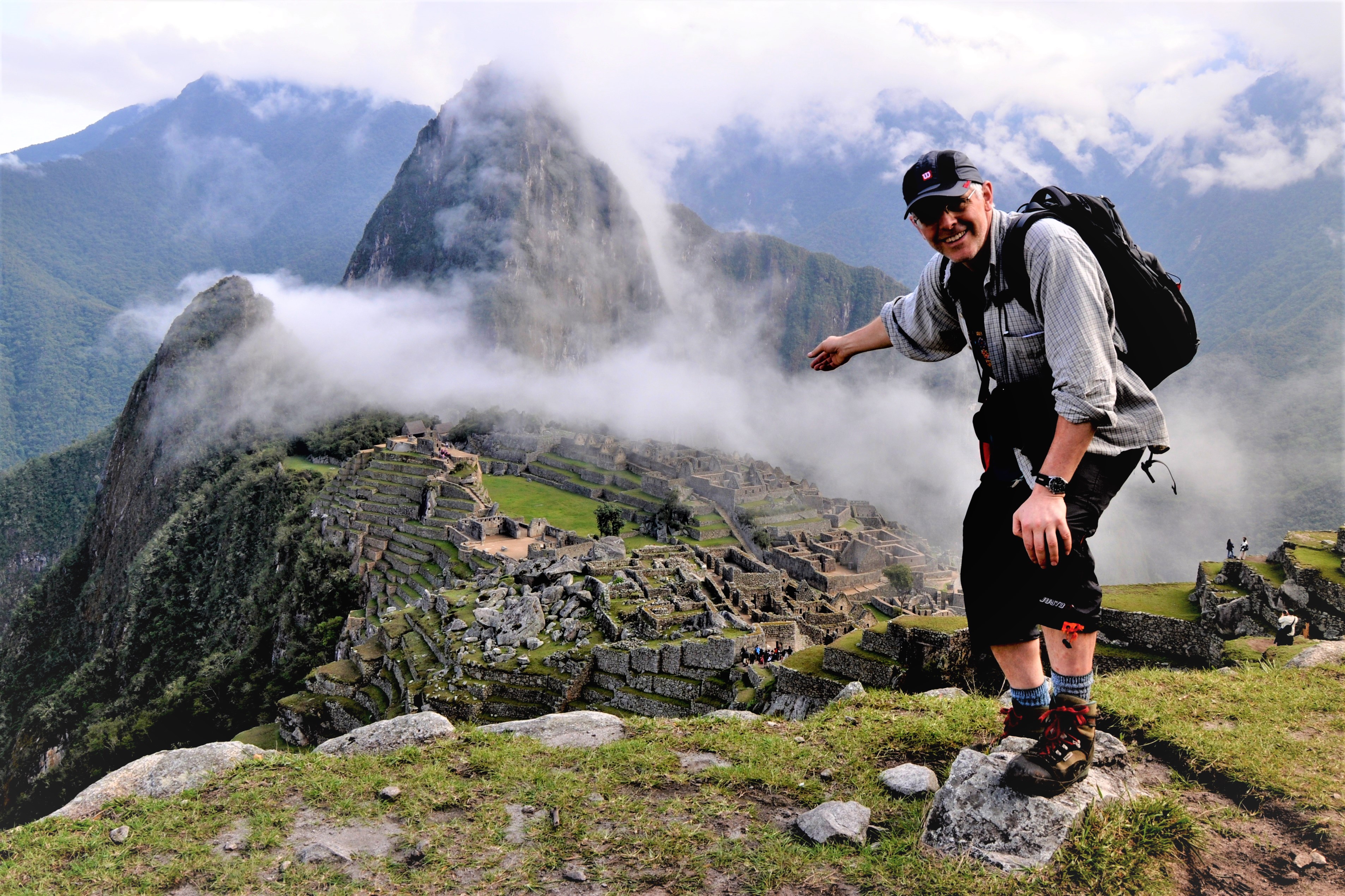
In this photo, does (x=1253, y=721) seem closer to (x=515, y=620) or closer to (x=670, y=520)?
(x=515, y=620)

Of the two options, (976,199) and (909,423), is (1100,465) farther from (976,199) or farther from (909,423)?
(909,423)

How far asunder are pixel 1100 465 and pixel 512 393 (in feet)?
347

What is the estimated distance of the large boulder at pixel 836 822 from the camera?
3027 mm

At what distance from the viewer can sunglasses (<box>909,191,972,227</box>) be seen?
8.80 ft

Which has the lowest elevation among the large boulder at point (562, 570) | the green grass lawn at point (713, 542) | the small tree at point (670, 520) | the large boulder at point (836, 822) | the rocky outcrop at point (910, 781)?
the green grass lawn at point (713, 542)

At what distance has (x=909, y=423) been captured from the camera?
12794 centimetres

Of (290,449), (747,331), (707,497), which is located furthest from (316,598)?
(747,331)

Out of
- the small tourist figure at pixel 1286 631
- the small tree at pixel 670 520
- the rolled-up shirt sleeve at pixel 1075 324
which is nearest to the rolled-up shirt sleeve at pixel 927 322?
the rolled-up shirt sleeve at pixel 1075 324

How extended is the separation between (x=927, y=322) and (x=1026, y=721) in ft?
5.98

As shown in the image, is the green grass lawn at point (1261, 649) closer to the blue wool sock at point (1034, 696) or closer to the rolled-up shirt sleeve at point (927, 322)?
the blue wool sock at point (1034, 696)

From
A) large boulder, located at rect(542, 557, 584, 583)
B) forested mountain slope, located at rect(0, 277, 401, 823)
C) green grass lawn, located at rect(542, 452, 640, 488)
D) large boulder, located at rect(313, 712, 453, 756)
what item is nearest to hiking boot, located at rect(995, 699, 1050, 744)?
large boulder, located at rect(313, 712, 453, 756)

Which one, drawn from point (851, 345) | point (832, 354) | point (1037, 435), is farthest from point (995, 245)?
point (832, 354)

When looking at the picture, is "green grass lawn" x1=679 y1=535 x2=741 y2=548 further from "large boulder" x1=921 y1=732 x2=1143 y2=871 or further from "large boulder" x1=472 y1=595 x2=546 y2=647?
"large boulder" x1=921 y1=732 x2=1143 y2=871

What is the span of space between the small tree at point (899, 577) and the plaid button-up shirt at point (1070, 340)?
3466 cm
